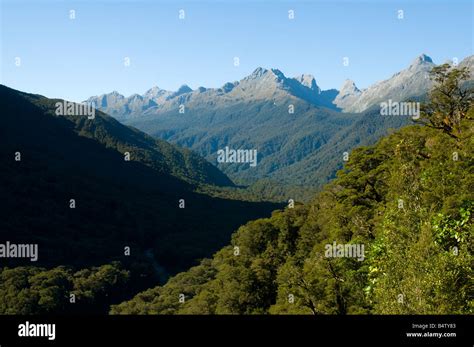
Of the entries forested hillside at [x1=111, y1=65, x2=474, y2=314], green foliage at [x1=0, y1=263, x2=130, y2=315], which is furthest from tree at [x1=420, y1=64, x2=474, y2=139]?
green foliage at [x1=0, y1=263, x2=130, y2=315]

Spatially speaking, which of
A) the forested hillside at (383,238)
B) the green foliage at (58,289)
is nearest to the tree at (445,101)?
the forested hillside at (383,238)

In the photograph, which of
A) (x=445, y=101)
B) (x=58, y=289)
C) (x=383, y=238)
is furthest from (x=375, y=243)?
(x=58, y=289)

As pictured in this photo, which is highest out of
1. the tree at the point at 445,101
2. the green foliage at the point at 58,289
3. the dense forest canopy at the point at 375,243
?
the tree at the point at 445,101

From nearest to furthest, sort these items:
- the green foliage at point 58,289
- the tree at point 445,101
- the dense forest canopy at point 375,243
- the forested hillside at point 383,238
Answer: the forested hillside at point 383,238, the dense forest canopy at point 375,243, the tree at point 445,101, the green foliage at point 58,289

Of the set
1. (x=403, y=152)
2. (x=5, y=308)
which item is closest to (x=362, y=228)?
(x=403, y=152)

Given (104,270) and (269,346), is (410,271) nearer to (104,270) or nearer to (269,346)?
(269,346)

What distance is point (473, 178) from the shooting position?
31594mm

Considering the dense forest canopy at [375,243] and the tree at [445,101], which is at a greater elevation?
the tree at [445,101]

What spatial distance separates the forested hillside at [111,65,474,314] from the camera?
2116 centimetres

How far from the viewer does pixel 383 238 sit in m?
26.9

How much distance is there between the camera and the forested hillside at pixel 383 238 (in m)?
21.2

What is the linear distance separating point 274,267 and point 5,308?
7648 centimetres

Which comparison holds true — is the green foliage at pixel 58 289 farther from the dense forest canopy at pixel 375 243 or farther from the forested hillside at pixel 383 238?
the forested hillside at pixel 383 238

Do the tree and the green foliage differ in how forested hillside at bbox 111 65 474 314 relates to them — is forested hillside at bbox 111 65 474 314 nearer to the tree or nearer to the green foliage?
the tree
